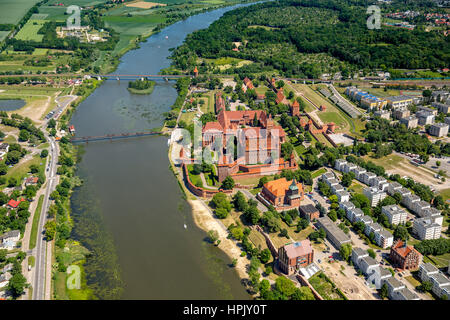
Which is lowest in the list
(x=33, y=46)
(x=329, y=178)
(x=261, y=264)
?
(x=261, y=264)

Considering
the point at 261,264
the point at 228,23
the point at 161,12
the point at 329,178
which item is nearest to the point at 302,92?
the point at 329,178

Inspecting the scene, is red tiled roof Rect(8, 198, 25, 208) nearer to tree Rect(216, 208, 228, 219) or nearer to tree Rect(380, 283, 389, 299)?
tree Rect(216, 208, 228, 219)

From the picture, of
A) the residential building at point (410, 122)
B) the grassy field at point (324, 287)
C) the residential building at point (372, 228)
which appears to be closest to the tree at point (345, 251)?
the grassy field at point (324, 287)

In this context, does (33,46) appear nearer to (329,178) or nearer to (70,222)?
(70,222)

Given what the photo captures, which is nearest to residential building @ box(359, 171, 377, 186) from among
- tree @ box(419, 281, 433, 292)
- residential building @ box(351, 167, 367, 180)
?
residential building @ box(351, 167, 367, 180)

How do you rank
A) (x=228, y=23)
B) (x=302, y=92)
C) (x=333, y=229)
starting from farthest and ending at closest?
(x=228, y=23) < (x=302, y=92) < (x=333, y=229)

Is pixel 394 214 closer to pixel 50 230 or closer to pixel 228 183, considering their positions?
pixel 228 183

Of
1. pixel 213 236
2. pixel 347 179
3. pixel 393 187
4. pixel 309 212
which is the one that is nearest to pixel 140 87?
pixel 347 179
